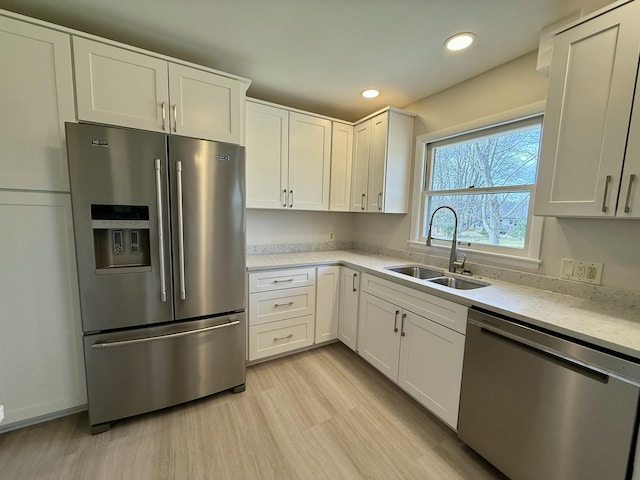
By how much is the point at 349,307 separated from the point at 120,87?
7.86ft

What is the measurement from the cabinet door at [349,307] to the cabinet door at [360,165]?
0.75 m

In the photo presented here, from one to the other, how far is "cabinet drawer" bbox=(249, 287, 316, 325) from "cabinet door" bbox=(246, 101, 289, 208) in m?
0.84

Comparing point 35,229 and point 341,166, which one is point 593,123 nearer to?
point 341,166

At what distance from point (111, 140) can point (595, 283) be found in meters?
2.89

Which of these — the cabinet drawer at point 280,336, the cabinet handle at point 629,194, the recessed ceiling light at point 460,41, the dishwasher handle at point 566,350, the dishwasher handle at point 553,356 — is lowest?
the cabinet drawer at point 280,336

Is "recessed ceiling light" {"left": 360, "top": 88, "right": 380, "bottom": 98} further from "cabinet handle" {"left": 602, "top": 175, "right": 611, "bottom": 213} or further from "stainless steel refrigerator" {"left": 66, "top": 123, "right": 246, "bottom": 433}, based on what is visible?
"cabinet handle" {"left": 602, "top": 175, "right": 611, "bottom": 213}

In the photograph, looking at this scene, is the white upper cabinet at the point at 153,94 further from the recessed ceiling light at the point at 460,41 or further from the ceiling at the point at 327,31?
the recessed ceiling light at the point at 460,41

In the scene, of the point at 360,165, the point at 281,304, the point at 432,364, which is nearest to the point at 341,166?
the point at 360,165

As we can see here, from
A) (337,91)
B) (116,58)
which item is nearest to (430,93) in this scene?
(337,91)

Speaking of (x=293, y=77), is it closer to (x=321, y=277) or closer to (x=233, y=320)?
(x=321, y=277)

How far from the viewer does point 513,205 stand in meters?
1.93

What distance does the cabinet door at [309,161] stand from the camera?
8.52 ft

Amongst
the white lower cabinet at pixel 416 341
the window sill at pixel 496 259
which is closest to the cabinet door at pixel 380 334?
the white lower cabinet at pixel 416 341

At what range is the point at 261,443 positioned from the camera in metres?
1.58
